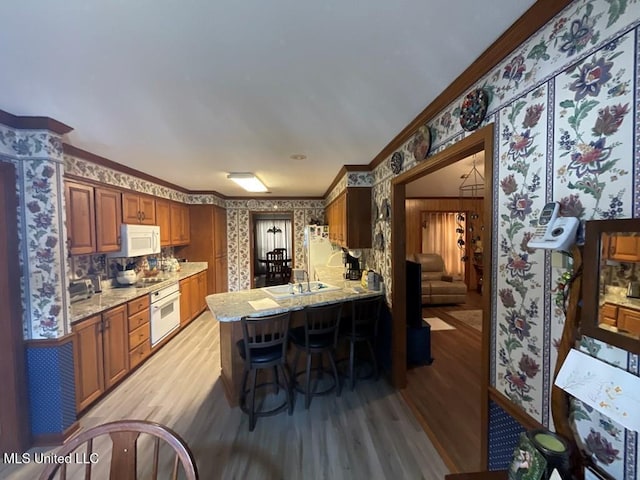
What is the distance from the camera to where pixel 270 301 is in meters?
2.74

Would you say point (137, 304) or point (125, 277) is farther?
point (125, 277)

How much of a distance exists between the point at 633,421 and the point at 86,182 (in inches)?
159

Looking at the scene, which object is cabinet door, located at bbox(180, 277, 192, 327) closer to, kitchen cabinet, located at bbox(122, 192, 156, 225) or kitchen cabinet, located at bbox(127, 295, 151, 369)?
kitchen cabinet, located at bbox(127, 295, 151, 369)

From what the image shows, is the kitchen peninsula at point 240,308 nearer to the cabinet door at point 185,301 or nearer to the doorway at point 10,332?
the doorway at point 10,332

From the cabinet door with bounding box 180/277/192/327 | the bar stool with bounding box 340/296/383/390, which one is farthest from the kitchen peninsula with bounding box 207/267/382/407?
the cabinet door with bounding box 180/277/192/327

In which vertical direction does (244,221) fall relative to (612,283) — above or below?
above

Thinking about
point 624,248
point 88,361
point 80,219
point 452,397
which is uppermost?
point 80,219

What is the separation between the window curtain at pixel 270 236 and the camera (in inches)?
388

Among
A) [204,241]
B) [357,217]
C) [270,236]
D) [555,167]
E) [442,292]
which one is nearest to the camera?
[555,167]

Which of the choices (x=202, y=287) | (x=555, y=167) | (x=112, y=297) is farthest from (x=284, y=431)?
(x=202, y=287)

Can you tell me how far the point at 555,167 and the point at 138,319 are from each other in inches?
153

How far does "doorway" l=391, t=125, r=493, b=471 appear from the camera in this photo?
1371 mm

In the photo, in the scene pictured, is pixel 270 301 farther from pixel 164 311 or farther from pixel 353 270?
pixel 164 311

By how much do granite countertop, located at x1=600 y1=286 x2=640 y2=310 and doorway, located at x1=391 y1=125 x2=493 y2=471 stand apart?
556mm
